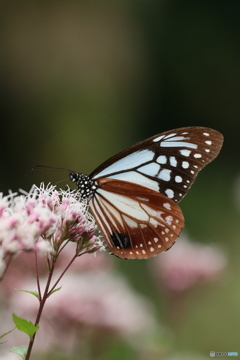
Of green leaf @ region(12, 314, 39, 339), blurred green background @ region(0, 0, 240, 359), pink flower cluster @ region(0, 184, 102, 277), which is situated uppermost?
blurred green background @ region(0, 0, 240, 359)

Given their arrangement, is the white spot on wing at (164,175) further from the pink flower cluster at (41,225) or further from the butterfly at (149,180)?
the pink flower cluster at (41,225)

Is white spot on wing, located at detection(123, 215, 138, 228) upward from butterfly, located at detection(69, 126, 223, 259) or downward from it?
downward

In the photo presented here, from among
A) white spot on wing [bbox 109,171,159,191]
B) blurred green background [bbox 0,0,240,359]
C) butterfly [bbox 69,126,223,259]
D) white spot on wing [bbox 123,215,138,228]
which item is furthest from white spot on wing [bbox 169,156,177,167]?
blurred green background [bbox 0,0,240,359]

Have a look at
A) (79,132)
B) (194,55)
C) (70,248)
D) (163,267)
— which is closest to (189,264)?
(163,267)

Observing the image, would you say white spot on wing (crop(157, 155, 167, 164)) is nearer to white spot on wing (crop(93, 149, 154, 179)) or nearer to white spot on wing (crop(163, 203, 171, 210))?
white spot on wing (crop(93, 149, 154, 179))

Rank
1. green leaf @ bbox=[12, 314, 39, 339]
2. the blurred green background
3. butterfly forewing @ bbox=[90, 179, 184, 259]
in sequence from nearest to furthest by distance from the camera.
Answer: green leaf @ bbox=[12, 314, 39, 339] → butterfly forewing @ bbox=[90, 179, 184, 259] → the blurred green background

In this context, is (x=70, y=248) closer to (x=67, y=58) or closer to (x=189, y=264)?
(x=189, y=264)

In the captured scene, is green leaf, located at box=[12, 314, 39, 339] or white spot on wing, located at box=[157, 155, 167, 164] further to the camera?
white spot on wing, located at box=[157, 155, 167, 164]
